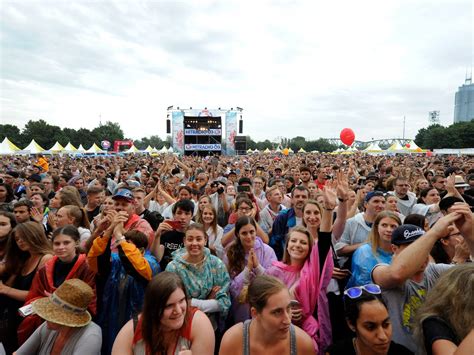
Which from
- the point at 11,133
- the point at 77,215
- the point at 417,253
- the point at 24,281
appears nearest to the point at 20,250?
the point at 24,281

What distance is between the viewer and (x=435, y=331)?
1.49 meters

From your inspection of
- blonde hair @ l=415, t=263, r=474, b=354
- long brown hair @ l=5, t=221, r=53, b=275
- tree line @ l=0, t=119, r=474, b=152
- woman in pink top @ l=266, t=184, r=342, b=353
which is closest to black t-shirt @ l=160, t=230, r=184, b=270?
long brown hair @ l=5, t=221, r=53, b=275

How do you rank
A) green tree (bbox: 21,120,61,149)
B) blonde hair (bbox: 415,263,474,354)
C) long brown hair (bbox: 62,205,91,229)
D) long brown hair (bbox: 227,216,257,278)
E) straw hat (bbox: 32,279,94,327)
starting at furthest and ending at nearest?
1. green tree (bbox: 21,120,61,149)
2. long brown hair (bbox: 62,205,91,229)
3. long brown hair (bbox: 227,216,257,278)
4. straw hat (bbox: 32,279,94,327)
5. blonde hair (bbox: 415,263,474,354)

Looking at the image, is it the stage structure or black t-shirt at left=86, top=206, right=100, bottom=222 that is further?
the stage structure

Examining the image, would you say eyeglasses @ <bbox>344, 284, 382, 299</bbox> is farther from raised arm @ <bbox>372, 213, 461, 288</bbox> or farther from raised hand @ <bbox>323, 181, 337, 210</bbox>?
raised hand @ <bbox>323, 181, 337, 210</bbox>

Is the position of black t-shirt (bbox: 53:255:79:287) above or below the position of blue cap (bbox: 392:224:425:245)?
below

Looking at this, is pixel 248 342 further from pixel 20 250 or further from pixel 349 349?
Answer: pixel 20 250

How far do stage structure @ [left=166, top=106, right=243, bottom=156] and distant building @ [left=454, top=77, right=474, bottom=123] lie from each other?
13322cm

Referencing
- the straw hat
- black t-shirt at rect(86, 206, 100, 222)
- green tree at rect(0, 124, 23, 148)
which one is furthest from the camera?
green tree at rect(0, 124, 23, 148)

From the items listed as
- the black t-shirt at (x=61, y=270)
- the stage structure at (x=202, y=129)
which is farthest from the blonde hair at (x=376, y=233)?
the stage structure at (x=202, y=129)

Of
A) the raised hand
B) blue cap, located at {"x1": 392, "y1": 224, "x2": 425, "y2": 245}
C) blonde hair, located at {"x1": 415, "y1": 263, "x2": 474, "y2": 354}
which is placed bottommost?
blonde hair, located at {"x1": 415, "y1": 263, "x2": 474, "y2": 354}

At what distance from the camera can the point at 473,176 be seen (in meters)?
6.64

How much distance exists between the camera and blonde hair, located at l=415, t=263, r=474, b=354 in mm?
1438

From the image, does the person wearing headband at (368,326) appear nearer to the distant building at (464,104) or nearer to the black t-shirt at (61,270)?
the black t-shirt at (61,270)
